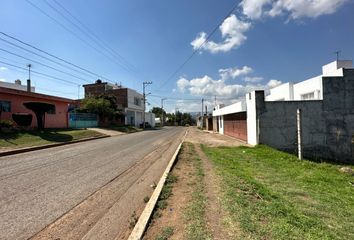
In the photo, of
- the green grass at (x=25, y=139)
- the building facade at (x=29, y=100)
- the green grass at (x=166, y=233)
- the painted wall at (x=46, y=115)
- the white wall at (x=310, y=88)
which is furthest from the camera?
the painted wall at (x=46, y=115)

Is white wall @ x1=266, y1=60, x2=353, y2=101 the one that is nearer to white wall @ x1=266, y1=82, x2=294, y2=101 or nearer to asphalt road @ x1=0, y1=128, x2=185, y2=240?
white wall @ x1=266, y1=82, x2=294, y2=101

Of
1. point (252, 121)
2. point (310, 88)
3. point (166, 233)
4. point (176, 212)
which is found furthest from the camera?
point (310, 88)

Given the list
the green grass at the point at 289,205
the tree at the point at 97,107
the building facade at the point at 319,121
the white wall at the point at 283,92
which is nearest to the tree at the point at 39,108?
the tree at the point at 97,107

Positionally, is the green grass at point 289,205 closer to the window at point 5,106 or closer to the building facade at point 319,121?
the building facade at point 319,121

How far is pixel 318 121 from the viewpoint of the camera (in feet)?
57.5

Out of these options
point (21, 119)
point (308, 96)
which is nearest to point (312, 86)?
point (308, 96)

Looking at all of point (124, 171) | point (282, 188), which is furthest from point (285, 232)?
point (124, 171)

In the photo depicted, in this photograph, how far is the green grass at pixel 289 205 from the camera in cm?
419

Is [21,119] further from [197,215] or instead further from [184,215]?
[197,215]

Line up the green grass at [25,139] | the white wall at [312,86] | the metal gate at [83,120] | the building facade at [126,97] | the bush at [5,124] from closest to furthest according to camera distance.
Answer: the green grass at [25,139] < the white wall at [312,86] < the bush at [5,124] < the metal gate at [83,120] < the building facade at [126,97]

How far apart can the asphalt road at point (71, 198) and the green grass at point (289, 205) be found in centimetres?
208

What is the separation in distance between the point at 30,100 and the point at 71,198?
24.1 meters

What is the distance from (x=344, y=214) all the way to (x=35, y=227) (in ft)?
19.7

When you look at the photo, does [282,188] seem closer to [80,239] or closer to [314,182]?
[314,182]
